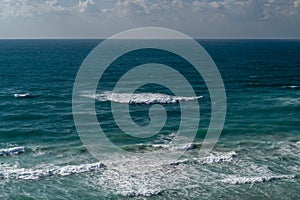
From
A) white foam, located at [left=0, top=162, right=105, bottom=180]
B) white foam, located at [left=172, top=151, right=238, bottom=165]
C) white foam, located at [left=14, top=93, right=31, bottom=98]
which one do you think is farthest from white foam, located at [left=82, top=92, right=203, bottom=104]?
white foam, located at [left=0, top=162, right=105, bottom=180]

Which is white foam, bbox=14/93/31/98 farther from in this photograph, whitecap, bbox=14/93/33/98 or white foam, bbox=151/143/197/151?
white foam, bbox=151/143/197/151

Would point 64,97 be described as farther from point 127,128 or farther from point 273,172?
point 273,172

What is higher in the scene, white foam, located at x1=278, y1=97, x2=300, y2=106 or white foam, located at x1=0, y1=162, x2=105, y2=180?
white foam, located at x1=278, y1=97, x2=300, y2=106

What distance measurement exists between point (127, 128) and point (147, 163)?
588 inches

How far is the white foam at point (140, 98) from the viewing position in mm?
71931

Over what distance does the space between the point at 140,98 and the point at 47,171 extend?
37160 mm

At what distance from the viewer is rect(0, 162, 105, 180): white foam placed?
38.2 meters

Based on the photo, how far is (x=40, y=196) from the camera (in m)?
34.3

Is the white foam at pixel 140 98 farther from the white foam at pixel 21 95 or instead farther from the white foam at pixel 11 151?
the white foam at pixel 11 151

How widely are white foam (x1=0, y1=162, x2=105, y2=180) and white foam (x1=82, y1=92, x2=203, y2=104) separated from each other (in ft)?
102

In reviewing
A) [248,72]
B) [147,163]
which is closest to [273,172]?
[147,163]

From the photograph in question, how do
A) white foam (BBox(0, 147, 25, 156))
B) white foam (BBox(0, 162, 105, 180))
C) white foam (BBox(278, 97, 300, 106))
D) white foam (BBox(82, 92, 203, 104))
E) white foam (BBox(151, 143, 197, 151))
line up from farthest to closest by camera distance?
white foam (BBox(82, 92, 203, 104)) < white foam (BBox(278, 97, 300, 106)) < white foam (BBox(151, 143, 197, 151)) < white foam (BBox(0, 147, 25, 156)) < white foam (BBox(0, 162, 105, 180))

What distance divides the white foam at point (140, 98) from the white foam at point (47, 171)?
102 feet

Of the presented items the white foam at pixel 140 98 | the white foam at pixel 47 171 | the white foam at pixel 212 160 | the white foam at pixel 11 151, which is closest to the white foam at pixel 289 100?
the white foam at pixel 140 98
